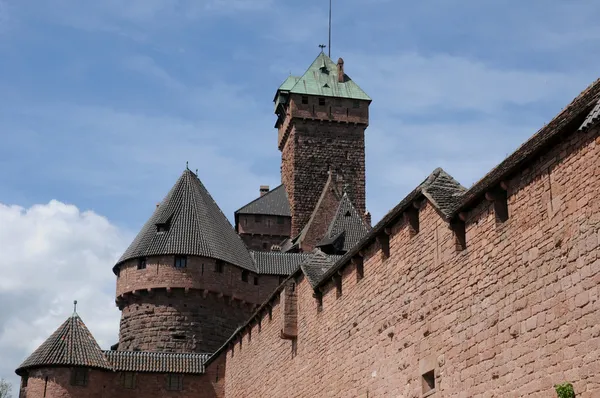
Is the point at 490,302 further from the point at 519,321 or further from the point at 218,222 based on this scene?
the point at 218,222

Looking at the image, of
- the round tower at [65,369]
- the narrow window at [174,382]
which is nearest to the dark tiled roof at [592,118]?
the round tower at [65,369]

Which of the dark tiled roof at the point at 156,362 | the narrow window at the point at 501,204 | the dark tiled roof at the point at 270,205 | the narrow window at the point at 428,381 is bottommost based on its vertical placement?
the narrow window at the point at 428,381

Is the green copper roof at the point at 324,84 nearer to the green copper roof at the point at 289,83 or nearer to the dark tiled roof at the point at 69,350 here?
the green copper roof at the point at 289,83

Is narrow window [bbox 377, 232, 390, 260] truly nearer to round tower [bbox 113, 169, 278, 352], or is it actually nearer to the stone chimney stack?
round tower [bbox 113, 169, 278, 352]

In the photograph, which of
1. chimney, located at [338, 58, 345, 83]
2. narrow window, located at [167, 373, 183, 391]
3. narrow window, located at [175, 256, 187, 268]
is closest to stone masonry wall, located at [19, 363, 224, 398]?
narrow window, located at [167, 373, 183, 391]

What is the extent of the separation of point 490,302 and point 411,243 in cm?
261

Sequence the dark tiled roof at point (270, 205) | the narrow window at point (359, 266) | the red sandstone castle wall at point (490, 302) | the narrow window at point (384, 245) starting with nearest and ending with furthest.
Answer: the red sandstone castle wall at point (490, 302)
the narrow window at point (384, 245)
the narrow window at point (359, 266)
the dark tiled roof at point (270, 205)

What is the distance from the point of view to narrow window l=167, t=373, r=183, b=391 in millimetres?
29234

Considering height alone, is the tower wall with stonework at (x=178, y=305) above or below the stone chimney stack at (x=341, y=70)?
below

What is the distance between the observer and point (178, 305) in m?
34.4

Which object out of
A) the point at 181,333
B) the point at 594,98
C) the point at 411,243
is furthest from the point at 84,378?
the point at 594,98

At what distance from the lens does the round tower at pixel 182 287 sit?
1347 inches

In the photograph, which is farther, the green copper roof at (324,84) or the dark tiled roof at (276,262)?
the green copper roof at (324,84)

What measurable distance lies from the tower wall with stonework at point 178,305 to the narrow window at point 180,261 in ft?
0.43
